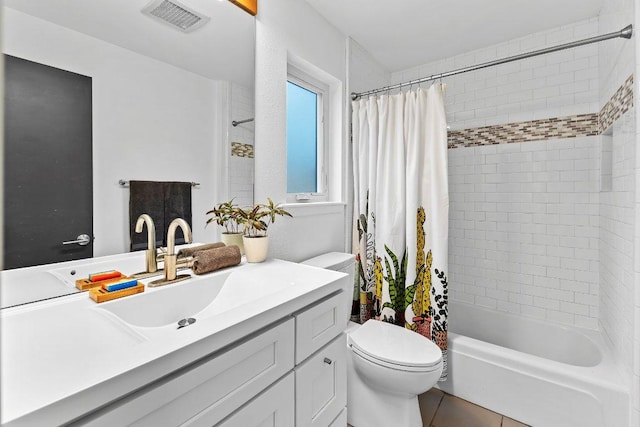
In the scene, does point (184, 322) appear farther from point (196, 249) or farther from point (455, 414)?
point (455, 414)

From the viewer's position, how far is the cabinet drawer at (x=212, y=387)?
0.66 meters

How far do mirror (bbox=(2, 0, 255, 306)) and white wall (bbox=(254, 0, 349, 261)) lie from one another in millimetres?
84

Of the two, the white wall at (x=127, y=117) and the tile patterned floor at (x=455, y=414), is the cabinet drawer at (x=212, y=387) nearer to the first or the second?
the white wall at (x=127, y=117)

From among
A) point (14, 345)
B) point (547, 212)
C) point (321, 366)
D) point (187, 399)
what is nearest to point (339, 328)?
point (321, 366)

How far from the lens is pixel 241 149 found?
1544 millimetres

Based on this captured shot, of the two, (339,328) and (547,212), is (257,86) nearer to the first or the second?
(339,328)

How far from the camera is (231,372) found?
0.84 meters

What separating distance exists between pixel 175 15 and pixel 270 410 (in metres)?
1.49

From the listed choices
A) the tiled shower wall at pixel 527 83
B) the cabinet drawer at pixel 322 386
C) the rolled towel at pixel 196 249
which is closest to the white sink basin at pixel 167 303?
the rolled towel at pixel 196 249

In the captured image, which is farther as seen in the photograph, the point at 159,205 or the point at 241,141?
the point at 241,141

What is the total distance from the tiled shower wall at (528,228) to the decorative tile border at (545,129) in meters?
0.05

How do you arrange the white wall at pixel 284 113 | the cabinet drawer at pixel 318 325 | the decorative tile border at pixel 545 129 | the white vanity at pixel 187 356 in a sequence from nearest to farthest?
the white vanity at pixel 187 356, the cabinet drawer at pixel 318 325, the white wall at pixel 284 113, the decorative tile border at pixel 545 129

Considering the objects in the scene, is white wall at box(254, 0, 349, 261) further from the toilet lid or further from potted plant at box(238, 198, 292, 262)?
the toilet lid

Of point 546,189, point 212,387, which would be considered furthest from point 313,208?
point 546,189
